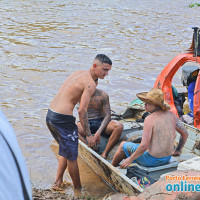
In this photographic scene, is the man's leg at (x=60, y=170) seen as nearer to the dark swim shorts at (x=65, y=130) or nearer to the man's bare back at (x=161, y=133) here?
the dark swim shorts at (x=65, y=130)

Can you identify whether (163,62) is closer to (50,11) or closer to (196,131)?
(196,131)

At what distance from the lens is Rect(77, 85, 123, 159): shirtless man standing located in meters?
6.62

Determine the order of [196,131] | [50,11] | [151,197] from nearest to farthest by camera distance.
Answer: [151,197] < [196,131] < [50,11]

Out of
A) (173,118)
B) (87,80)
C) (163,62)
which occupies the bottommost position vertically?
(163,62)

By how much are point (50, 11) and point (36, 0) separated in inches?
228

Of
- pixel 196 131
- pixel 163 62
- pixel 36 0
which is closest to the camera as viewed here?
pixel 196 131

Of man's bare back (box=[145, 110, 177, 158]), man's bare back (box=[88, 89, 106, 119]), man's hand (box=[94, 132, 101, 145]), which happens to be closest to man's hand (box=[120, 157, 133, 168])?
man's bare back (box=[145, 110, 177, 158])

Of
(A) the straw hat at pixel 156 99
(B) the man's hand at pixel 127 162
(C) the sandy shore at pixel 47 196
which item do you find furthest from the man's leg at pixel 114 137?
(A) the straw hat at pixel 156 99

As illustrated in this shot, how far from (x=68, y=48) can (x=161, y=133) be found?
1363 cm

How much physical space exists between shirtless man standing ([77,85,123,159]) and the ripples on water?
1.28 m

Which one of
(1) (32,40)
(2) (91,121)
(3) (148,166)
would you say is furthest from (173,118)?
(1) (32,40)

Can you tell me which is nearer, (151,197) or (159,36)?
(151,197)

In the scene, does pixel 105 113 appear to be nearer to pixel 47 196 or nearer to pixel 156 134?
pixel 156 134

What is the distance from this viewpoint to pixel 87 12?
27781 millimetres
